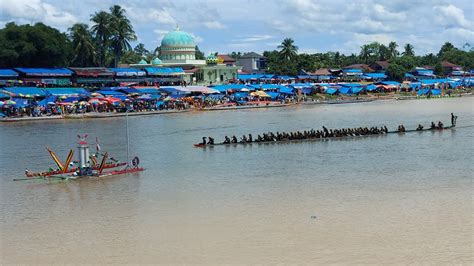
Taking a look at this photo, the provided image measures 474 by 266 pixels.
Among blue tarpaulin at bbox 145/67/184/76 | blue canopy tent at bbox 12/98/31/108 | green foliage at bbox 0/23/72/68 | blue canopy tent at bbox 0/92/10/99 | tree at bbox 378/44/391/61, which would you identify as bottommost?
blue canopy tent at bbox 12/98/31/108

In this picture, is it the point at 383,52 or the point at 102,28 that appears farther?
the point at 383,52

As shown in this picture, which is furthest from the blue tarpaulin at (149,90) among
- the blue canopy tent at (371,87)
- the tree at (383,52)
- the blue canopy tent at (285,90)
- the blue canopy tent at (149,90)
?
the tree at (383,52)

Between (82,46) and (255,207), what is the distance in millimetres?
66338

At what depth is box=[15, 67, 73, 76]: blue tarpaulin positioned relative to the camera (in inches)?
2591

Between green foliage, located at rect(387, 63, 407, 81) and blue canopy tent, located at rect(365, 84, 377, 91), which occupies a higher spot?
green foliage, located at rect(387, 63, 407, 81)

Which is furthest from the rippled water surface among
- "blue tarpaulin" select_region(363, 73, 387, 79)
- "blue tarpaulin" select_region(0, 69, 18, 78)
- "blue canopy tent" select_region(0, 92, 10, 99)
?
"blue tarpaulin" select_region(363, 73, 387, 79)

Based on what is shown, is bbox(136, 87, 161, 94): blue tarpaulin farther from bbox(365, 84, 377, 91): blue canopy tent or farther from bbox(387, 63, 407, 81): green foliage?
bbox(387, 63, 407, 81): green foliage

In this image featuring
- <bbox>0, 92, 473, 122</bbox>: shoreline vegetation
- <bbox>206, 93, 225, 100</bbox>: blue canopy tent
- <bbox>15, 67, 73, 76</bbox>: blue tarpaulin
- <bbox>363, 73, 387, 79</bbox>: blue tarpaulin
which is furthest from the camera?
<bbox>363, 73, 387, 79</bbox>: blue tarpaulin

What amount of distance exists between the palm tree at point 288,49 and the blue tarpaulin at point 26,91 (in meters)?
53.7

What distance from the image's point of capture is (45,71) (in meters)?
67.6

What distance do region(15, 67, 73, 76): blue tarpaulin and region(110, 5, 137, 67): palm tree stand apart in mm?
15543

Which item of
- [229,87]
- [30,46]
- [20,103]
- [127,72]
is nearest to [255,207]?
[20,103]

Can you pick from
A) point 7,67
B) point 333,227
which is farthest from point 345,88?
point 333,227

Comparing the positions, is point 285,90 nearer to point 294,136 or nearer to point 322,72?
point 322,72
